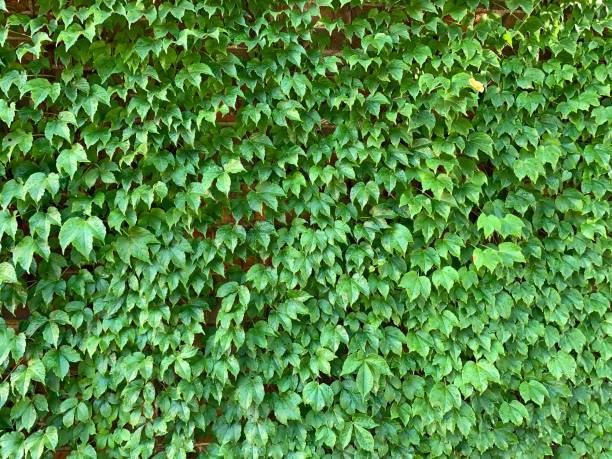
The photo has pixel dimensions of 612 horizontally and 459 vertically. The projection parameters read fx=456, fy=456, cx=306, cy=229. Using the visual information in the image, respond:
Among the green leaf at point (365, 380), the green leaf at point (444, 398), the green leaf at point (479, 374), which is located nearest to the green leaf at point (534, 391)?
the green leaf at point (479, 374)

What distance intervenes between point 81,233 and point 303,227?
90 centimetres

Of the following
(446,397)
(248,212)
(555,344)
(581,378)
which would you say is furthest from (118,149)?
(581,378)

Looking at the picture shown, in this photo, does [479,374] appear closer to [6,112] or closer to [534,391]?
[534,391]

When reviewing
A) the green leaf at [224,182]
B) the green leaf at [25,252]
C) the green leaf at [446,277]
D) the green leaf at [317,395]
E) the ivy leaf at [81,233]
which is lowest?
the green leaf at [317,395]

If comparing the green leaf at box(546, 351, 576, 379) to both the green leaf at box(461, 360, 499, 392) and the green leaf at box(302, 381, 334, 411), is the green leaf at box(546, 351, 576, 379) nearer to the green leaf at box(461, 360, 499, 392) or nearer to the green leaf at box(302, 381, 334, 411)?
the green leaf at box(461, 360, 499, 392)

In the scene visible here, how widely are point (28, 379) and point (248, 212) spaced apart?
3.62 ft

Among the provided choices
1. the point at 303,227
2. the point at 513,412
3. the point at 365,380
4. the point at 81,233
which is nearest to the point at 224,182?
the point at 303,227

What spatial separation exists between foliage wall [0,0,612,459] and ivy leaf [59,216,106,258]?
11 mm

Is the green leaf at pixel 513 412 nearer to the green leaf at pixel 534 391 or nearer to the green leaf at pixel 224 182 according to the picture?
the green leaf at pixel 534 391

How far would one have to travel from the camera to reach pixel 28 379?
182 centimetres

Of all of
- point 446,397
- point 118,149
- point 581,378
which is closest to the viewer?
point 118,149

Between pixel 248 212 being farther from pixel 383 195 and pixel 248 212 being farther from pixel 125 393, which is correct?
pixel 125 393

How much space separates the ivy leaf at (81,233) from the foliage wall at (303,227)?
1 centimetres

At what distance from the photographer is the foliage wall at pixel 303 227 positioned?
1867mm
